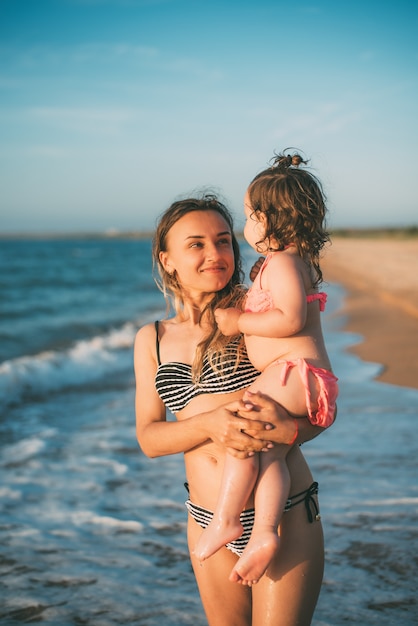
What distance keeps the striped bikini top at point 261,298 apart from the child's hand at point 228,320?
0.06m

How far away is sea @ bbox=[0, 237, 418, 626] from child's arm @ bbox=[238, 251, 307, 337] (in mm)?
1993

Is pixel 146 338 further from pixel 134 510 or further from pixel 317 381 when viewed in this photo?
pixel 134 510

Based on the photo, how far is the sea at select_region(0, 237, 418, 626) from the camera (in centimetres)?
363

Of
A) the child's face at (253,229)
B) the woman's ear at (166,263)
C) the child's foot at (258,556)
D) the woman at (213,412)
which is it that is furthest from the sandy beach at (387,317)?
the child's foot at (258,556)

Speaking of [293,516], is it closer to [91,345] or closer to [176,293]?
[176,293]

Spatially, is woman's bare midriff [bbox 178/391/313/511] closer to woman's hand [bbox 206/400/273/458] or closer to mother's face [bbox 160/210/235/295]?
woman's hand [bbox 206/400/273/458]

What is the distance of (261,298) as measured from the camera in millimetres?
2469

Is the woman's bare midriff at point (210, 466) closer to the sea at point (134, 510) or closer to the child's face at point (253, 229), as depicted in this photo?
the child's face at point (253, 229)

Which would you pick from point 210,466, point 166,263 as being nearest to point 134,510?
point 210,466

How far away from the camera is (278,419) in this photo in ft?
7.41

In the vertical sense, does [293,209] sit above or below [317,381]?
above

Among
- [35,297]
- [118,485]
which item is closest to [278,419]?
[118,485]

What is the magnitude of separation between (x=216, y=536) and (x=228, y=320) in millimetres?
846

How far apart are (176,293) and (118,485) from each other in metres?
2.98
